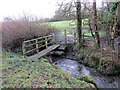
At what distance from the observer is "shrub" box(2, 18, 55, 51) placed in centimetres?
1174

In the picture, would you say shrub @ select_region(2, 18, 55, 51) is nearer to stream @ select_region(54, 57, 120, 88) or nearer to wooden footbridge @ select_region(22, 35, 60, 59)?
wooden footbridge @ select_region(22, 35, 60, 59)

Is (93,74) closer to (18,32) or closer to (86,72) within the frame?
(86,72)

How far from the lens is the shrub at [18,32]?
11742mm

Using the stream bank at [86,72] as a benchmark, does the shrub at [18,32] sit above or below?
above

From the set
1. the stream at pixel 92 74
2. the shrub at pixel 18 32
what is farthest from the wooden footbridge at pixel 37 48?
the stream at pixel 92 74

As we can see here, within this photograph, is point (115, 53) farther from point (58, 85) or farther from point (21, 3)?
A: point (21, 3)

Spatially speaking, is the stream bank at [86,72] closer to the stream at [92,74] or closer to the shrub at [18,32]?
the stream at [92,74]

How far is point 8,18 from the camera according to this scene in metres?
13.2

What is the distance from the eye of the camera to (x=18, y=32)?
11.7 metres

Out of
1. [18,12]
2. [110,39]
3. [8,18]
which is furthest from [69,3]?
[8,18]

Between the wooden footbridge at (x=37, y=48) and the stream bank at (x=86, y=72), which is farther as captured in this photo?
the wooden footbridge at (x=37, y=48)

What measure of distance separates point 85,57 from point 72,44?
2829 mm

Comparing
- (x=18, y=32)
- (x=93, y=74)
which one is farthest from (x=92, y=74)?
(x=18, y=32)

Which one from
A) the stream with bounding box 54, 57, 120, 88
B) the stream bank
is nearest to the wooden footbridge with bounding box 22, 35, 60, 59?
the stream bank
